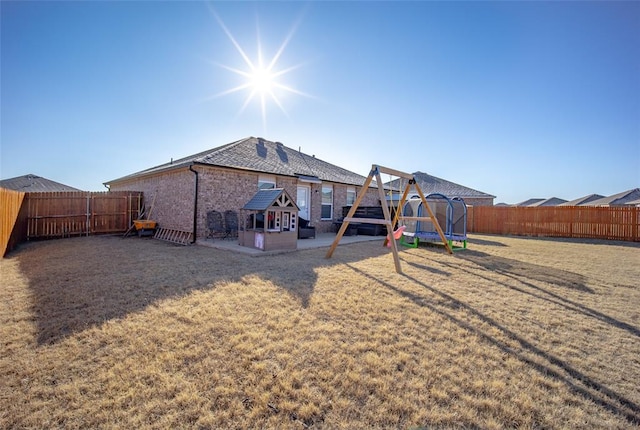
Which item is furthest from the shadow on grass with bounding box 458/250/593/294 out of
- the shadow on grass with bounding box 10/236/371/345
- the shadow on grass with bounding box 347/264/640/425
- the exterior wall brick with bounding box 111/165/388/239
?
the exterior wall brick with bounding box 111/165/388/239

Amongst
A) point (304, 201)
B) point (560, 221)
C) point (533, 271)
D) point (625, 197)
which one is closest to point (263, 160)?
point (304, 201)

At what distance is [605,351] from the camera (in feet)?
9.50

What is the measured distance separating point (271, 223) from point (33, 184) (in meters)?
26.7

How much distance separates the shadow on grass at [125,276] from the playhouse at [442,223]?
382 centimetres

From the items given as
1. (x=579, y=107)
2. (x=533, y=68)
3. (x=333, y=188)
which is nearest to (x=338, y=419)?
(x=533, y=68)

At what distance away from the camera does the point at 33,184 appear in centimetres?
2248

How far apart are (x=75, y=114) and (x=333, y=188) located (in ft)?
38.9

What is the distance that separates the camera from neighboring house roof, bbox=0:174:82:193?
21.4 metres

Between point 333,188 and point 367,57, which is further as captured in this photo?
point 333,188

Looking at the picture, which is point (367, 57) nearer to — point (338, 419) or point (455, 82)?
point (455, 82)

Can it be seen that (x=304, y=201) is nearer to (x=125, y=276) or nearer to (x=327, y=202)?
(x=327, y=202)

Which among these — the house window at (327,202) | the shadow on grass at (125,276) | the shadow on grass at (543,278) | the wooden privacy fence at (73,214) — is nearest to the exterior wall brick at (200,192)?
the house window at (327,202)

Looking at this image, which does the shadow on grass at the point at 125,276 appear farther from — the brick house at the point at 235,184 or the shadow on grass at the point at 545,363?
the brick house at the point at 235,184

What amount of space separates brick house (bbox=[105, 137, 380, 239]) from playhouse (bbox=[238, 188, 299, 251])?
87.4 inches
